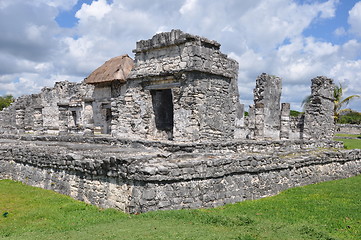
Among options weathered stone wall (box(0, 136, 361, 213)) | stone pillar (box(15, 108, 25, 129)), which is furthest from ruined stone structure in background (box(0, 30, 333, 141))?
stone pillar (box(15, 108, 25, 129))

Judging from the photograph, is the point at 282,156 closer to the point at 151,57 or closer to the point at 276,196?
the point at 276,196

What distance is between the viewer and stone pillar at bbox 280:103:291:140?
15.5 m

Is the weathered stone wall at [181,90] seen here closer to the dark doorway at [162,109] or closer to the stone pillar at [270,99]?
the dark doorway at [162,109]

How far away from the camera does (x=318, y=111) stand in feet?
50.9

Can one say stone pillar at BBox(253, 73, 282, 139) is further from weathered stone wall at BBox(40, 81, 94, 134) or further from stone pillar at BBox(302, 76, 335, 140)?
weathered stone wall at BBox(40, 81, 94, 134)

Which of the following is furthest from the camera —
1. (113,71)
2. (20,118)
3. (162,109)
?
(20,118)

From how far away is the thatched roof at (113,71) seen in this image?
16578 mm

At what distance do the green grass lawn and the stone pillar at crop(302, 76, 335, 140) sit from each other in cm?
917

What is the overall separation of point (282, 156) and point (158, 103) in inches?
230

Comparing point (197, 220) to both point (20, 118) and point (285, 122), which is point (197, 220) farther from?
point (20, 118)

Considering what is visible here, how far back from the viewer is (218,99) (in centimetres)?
1098

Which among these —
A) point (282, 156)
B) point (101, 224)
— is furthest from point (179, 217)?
point (282, 156)

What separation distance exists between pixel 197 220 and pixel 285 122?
454 inches

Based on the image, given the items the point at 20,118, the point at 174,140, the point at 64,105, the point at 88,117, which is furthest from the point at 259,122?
the point at 20,118
